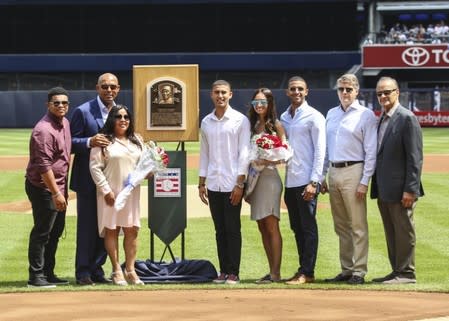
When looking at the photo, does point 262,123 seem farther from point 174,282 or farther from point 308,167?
point 174,282

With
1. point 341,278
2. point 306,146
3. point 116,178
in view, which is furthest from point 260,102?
point 341,278

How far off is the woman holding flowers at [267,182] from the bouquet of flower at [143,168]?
0.89 metres

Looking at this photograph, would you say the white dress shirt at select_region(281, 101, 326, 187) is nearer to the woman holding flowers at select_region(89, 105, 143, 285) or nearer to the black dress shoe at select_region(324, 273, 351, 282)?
the black dress shoe at select_region(324, 273, 351, 282)

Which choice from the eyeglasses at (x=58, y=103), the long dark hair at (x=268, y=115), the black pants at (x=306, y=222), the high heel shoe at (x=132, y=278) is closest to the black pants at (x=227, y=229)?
the black pants at (x=306, y=222)

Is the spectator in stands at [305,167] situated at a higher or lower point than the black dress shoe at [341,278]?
higher

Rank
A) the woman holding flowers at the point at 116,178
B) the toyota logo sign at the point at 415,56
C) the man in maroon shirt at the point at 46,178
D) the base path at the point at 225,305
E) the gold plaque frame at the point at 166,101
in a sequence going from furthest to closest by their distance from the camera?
1. the toyota logo sign at the point at 415,56
2. the gold plaque frame at the point at 166,101
3. the woman holding flowers at the point at 116,178
4. the man in maroon shirt at the point at 46,178
5. the base path at the point at 225,305

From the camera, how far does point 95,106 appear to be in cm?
1051

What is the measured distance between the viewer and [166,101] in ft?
35.8

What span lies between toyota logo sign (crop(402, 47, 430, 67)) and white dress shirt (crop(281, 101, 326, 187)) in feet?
132

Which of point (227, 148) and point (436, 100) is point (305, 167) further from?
point (436, 100)

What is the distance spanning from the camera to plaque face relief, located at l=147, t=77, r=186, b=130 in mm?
10898

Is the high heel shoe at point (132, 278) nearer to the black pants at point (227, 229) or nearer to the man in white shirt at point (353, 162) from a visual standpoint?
the black pants at point (227, 229)

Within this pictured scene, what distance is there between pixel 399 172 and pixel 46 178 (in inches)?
128

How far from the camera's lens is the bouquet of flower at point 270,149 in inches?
397
